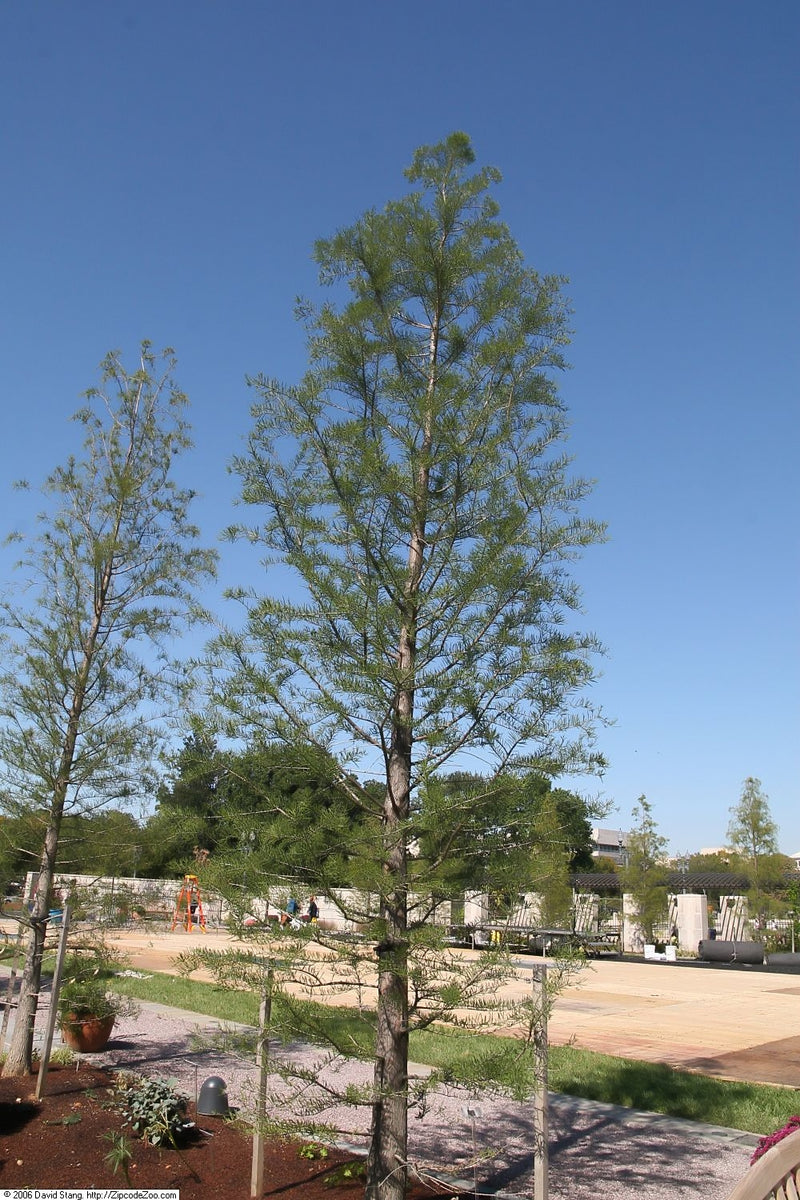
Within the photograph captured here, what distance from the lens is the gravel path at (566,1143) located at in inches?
231

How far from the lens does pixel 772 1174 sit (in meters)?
2.60

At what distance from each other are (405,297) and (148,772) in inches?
193

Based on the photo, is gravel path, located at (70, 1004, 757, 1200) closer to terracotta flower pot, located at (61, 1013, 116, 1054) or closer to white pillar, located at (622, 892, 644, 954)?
terracotta flower pot, located at (61, 1013, 116, 1054)

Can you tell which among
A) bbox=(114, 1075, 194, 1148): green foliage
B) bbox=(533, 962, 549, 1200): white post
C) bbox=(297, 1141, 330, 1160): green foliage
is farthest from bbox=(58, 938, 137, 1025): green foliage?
bbox=(533, 962, 549, 1200): white post

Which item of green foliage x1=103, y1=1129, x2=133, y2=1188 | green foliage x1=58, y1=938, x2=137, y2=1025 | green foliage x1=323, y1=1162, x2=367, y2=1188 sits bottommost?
green foliage x1=323, y1=1162, x2=367, y2=1188

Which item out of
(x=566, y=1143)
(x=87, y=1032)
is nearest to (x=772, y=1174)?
(x=566, y=1143)

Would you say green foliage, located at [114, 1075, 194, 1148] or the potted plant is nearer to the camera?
green foliage, located at [114, 1075, 194, 1148]

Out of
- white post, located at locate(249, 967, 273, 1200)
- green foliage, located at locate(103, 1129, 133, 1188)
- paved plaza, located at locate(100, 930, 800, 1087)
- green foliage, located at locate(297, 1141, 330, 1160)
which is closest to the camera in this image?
white post, located at locate(249, 967, 273, 1200)

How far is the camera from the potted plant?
8.36m

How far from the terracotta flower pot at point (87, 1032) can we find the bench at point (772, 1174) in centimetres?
813

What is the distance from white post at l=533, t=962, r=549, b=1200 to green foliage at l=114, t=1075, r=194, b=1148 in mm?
2620

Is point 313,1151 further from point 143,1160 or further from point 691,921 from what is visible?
point 691,921

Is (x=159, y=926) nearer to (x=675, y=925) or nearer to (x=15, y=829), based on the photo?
(x=15, y=829)

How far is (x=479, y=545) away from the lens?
5109mm
